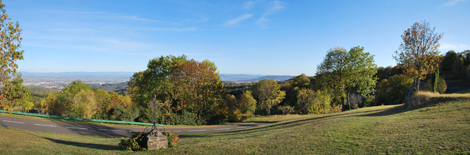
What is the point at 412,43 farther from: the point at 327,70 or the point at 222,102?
the point at 222,102

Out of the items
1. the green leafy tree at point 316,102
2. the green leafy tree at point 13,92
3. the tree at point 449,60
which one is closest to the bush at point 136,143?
the green leafy tree at point 13,92

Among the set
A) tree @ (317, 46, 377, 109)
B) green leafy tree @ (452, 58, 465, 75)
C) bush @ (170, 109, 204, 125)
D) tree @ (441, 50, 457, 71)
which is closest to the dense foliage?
bush @ (170, 109, 204, 125)

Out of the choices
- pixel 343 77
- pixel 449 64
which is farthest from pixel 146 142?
pixel 449 64

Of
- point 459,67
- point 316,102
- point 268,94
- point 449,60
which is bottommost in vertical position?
point 316,102

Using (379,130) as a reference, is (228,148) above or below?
below

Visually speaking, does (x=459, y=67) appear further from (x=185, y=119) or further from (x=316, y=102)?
(x=185, y=119)

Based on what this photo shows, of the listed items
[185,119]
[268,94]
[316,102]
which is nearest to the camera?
[185,119]

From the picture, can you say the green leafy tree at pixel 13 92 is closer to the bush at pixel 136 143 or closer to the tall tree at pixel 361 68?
the bush at pixel 136 143

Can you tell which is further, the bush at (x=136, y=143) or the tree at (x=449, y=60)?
the tree at (x=449, y=60)

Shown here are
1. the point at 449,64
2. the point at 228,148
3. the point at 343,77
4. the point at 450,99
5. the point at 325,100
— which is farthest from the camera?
the point at 449,64

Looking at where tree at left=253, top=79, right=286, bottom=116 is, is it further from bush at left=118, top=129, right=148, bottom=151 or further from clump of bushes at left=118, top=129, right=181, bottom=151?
bush at left=118, top=129, right=148, bottom=151

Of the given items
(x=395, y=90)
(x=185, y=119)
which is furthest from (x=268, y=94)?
(x=395, y=90)

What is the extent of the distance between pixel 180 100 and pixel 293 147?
24.2 meters

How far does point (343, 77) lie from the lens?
99.3 feet
